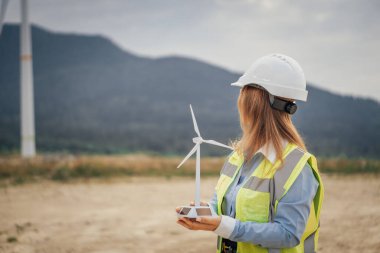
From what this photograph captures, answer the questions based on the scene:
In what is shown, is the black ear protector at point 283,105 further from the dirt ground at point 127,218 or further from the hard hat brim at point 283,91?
the dirt ground at point 127,218

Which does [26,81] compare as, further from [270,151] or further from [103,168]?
[270,151]

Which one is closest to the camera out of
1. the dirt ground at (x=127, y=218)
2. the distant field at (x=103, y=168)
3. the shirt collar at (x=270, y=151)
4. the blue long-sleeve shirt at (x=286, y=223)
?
the blue long-sleeve shirt at (x=286, y=223)

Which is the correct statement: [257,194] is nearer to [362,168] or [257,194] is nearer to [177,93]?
[362,168]

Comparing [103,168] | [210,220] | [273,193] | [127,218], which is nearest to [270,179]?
[273,193]

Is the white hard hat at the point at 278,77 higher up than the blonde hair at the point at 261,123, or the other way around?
the white hard hat at the point at 278,77

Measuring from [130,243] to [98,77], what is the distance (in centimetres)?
10213

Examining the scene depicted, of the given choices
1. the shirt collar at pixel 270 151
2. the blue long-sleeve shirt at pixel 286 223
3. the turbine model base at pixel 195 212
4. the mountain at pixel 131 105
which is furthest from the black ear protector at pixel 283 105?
the mountain at pixel 131 105

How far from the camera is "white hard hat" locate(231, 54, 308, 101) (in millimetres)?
A: 2336

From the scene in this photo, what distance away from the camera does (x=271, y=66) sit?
7.88 ft

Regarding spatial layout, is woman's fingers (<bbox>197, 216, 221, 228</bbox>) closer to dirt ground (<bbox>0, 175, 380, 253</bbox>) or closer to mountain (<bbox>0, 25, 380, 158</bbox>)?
dirt ground (<bbox>0, 175, 380, 253</bbox>)

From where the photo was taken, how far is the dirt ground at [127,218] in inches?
262

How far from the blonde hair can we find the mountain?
26.0 m

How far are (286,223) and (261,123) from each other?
1.80ft

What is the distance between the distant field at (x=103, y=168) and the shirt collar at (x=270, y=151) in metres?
13.0
